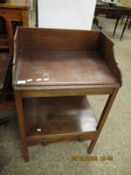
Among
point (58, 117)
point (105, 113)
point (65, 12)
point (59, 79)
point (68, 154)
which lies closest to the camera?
point (59, 79)

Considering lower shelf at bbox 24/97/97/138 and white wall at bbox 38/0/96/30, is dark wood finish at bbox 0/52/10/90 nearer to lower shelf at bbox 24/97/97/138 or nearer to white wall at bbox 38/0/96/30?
lower shelf at bbox 24/97/97/138

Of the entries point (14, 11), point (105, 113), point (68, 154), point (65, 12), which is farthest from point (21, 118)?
point (65, 12)

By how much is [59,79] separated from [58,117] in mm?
449

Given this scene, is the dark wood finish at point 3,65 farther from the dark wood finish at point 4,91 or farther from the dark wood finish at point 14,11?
the dark wood finish at point 14,11

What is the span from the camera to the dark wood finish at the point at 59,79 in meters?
0.82

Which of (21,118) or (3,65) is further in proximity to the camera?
(3,65)

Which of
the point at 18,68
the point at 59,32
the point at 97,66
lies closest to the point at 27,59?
the point at 18,68

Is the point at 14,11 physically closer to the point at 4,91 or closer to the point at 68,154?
the point at 4,91

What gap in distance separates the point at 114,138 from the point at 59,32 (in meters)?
1.10

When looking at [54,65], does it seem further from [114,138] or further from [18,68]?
[114,138]

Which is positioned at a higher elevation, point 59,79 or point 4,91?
point 59,79

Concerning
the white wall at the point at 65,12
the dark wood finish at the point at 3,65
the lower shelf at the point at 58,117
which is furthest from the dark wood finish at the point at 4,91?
the white wall at the point at 65,12

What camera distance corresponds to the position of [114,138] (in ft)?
4.87

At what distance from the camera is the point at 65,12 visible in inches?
62.5
